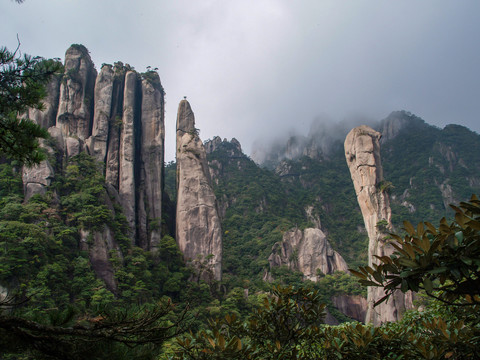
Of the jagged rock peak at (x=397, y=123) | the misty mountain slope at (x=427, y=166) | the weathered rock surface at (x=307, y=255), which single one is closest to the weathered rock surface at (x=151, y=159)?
the weathered rock surface at (x=307, y=255)

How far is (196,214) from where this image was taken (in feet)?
83.3

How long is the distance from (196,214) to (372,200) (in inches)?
572

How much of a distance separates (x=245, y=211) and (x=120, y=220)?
2789 centimetres

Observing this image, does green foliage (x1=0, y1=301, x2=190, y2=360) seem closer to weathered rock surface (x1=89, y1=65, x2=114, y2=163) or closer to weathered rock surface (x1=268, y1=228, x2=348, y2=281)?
weathered rock surface (x1=89, y1=65, x2=114, y2=163)

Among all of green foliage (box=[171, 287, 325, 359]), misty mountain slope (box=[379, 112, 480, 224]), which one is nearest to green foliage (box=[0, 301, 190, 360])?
green foliage (box=[171, 287, 325, 359])

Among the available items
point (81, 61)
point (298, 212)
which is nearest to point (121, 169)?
point (81, 61)

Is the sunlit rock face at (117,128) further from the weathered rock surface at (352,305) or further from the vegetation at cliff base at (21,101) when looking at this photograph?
the vegetation at cliff base at (21,101)

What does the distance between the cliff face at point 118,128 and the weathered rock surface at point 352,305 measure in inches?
731

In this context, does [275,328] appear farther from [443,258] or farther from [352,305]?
[352,305]

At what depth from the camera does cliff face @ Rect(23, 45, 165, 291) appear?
23.3m

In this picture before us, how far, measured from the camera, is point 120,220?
69.3ft

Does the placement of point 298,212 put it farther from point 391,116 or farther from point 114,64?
point 391,116

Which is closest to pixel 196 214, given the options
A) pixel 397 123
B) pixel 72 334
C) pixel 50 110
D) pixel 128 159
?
pixel 128 159

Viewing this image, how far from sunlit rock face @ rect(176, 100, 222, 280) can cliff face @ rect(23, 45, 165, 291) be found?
1954 millimetres
